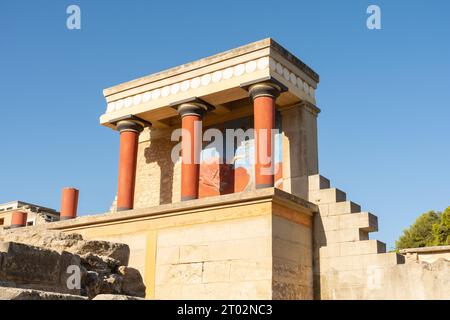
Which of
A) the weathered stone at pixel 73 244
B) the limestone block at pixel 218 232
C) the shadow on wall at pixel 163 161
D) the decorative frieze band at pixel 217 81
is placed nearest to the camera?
the weathered stone at pixel 73 244

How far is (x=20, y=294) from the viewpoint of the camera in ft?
17.6

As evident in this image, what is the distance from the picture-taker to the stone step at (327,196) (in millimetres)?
12141

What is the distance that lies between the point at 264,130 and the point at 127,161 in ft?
14.9

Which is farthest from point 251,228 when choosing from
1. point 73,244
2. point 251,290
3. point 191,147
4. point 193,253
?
point 191,147

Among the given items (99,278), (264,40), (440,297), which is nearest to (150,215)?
(99,278)

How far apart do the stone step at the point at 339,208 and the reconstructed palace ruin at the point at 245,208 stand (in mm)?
25

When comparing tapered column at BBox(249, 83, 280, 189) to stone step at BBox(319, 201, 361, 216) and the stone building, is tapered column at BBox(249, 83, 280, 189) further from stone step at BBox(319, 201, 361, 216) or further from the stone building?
the stone building

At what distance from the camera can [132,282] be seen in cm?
1156

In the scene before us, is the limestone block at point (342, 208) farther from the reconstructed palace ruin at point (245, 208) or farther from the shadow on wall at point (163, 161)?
the shadow on wall at point (163, 161)

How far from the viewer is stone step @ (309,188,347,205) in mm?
12141

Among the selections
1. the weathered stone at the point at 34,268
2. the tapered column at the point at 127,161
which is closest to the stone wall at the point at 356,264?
the tapered column at the point at 127,161

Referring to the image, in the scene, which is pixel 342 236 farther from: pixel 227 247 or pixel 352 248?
pixel 227 247

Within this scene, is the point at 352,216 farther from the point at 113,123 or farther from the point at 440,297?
the point at 113,123

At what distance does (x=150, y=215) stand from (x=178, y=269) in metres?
1.51
